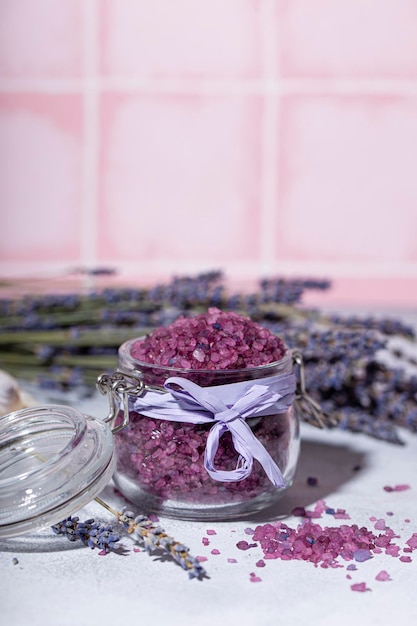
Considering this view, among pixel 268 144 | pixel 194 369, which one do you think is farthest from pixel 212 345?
pixel 268 144

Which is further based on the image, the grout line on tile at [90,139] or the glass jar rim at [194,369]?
the grout line on tile at [90,139]

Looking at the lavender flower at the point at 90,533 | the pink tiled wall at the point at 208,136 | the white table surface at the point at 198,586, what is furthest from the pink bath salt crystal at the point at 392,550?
the pink tiled wall at the point at 208,136

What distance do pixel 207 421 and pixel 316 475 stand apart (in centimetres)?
26

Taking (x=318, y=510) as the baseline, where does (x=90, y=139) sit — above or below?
above

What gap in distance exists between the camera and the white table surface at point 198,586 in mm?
644

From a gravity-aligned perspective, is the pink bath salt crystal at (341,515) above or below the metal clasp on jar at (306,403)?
below

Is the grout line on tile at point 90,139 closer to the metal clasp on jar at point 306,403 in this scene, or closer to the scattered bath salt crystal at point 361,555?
the metal clasp on jar at point 306,403

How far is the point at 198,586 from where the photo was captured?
2.26 feet

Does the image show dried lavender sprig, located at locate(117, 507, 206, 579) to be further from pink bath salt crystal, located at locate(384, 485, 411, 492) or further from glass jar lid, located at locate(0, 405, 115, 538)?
pink bath salt crystal, located at locate(384, 485, 411, 492)

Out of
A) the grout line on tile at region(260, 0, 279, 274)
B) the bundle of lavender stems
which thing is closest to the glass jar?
the bundle of lavender stems

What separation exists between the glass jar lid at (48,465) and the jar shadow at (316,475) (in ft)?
0.62

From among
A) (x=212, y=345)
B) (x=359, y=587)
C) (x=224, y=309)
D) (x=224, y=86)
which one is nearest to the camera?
(x=359, y=587)

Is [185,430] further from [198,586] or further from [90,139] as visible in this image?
[90,139]

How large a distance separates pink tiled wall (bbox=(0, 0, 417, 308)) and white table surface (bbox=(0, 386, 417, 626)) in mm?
835
